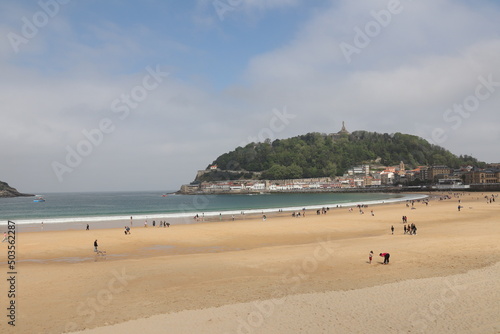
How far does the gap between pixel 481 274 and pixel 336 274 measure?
5.17m

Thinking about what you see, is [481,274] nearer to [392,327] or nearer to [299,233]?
[392,327]

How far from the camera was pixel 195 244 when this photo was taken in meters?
25.1

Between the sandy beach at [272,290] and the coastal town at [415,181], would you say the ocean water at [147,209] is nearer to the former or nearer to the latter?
the sandy beach at [272,290]

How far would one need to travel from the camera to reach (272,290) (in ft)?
38.8

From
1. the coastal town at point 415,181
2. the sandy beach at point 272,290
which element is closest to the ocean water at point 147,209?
the sandy beach at point 272,290

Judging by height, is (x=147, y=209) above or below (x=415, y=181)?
below

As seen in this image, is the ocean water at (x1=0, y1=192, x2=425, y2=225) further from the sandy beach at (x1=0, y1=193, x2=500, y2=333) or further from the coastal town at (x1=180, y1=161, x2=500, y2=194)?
the coastal town at (x1=180, y1=161, x2=500, y2=194)

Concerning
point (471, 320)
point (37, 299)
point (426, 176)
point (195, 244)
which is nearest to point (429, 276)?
point (471, 320)

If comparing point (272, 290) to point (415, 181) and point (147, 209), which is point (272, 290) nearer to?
point (147, 209)

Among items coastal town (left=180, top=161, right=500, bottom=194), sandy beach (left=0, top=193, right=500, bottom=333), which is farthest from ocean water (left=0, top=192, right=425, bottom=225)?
coastal town (left=180, top=161, right=500, bottom=194)

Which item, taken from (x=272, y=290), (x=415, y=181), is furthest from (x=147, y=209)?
(x=415, y=181)

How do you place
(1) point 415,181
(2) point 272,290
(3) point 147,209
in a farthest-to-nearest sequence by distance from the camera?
(1) point 415,181, (3) point 147,209, (2) point 272,290

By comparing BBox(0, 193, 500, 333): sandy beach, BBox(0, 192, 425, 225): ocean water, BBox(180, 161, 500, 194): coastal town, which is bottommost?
BBox(0, 192, 425, 225): ocean water

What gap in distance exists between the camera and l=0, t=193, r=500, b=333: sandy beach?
8984mm
